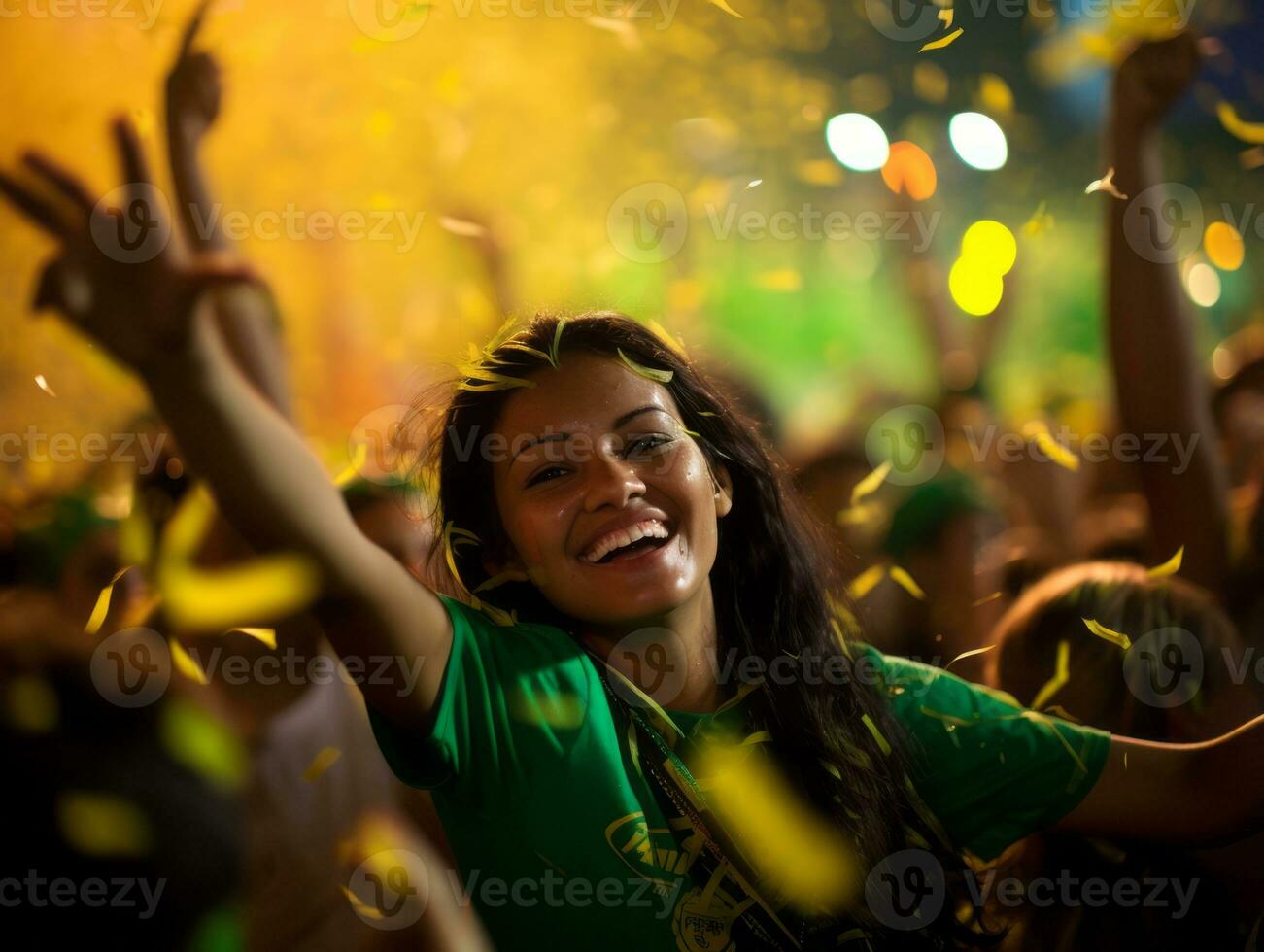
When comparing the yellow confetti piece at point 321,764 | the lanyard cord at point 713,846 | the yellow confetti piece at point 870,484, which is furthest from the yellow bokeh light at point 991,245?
the lanyard cord at point 713,846

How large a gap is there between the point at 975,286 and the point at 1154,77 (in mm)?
2961

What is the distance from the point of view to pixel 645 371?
1457 mm

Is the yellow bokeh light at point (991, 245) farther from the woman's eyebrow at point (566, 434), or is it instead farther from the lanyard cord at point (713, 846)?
the lanyard cord at point (713, 846)

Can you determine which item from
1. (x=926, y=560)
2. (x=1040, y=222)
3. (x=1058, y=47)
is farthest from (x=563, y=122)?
(x=1040, y=222)

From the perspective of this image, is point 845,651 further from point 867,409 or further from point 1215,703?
point 867,409

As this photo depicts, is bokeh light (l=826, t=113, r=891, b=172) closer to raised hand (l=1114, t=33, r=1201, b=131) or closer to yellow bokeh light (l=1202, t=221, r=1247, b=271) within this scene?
yellow bokeh light (l=1202, t=221, r=1247, b=271)

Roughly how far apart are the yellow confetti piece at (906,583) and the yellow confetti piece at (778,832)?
115 cm

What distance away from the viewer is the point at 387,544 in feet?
7.32

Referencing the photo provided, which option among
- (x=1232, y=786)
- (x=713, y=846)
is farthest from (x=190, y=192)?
(x=1232, y=786)

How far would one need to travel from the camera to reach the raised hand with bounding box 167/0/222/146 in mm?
1928

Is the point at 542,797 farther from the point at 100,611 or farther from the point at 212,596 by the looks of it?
the point at 100,611

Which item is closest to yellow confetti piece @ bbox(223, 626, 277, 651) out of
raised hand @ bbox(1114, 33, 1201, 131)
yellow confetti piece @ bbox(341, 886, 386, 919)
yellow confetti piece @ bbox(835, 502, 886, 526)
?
yellow confetti piece @ bbox(341, 886, 386, 919)

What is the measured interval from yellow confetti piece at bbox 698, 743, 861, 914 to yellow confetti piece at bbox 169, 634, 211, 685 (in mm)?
891

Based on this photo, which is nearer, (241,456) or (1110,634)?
(241,456)
